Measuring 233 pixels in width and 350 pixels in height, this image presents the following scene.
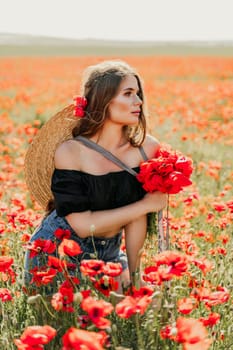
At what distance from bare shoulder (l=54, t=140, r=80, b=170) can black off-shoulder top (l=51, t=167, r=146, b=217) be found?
0.03m

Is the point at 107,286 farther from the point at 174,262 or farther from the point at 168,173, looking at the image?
the point at 168,173

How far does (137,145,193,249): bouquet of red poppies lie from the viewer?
2.93 m

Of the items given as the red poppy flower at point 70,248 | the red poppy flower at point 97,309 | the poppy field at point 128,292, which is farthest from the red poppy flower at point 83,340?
the red poppy flower at point 70,248

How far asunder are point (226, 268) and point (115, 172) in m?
A: 0.81

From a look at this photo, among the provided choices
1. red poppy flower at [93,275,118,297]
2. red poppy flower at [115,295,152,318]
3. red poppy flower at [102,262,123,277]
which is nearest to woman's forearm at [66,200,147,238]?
red poppy flower at [93,275,118,297]

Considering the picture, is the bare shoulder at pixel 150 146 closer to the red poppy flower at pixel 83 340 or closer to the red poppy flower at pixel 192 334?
the red poppy flower at pixel 192 334

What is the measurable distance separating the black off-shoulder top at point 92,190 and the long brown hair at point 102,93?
252 mm

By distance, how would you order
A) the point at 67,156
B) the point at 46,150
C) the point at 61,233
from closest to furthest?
the point at 61,233
the point at 67,156
the point at 46,150

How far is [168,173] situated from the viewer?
297cm

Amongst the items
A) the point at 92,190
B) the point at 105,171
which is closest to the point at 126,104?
the point at 105,171

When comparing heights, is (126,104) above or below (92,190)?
above

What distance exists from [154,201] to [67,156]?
50 cm

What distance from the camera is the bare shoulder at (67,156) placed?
3.24 m

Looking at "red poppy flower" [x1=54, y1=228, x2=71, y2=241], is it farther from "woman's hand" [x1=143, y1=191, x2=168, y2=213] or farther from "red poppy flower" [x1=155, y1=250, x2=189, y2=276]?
"red poppy flower" [x1=155, y1=250, x2=189, y2=276]
